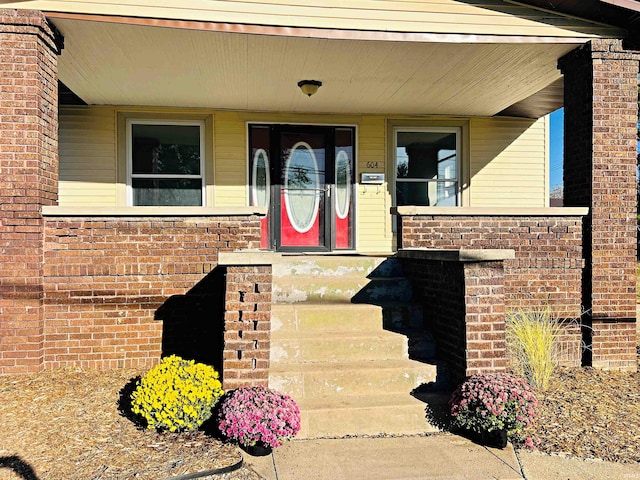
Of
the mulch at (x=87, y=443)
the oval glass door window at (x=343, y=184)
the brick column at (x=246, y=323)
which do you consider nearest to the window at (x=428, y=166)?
the oval glass door window at (x=343, y=184)

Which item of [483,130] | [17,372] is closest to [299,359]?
[17,372]

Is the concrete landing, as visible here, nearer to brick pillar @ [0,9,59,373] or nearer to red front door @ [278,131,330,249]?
brick pillar @ [0,9,59,373]

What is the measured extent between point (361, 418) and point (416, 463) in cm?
62

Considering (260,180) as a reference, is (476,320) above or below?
below

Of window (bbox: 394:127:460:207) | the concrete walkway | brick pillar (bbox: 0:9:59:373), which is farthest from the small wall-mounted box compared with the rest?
the concrete walkway

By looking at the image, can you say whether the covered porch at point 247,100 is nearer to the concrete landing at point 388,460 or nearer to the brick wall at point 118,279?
the brick wall at point 118,279

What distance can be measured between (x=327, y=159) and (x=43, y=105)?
455cm

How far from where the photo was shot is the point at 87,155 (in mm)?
8328

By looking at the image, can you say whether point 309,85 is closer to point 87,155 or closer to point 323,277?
point 323,277

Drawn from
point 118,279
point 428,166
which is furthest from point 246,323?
point 428,166

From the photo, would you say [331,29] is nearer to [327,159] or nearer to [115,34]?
[115,34]

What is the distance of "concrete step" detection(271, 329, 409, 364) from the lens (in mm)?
4730

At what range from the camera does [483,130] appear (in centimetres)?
917

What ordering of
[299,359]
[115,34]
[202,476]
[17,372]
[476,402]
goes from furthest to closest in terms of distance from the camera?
[115,34] < [17,372] < [299,359] < [476,402] < [202,476]
